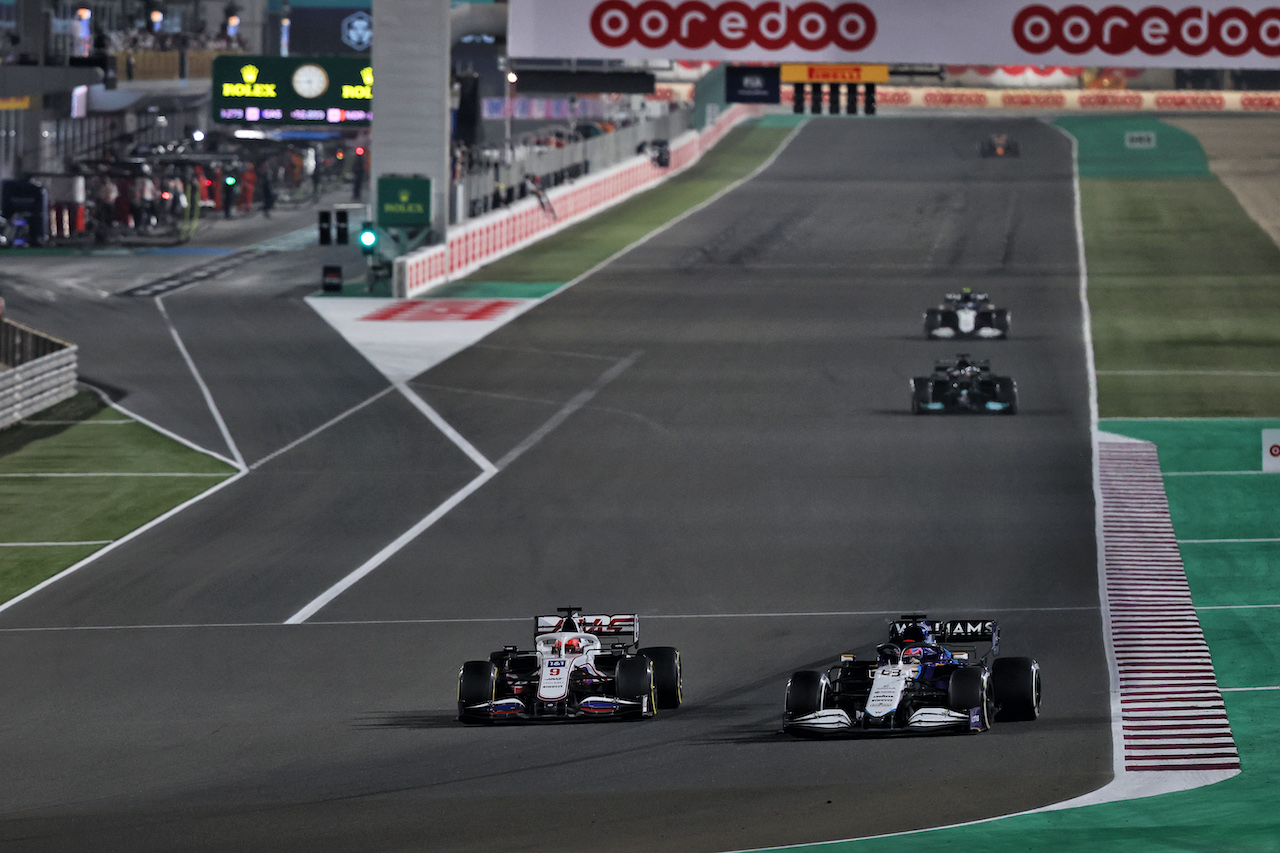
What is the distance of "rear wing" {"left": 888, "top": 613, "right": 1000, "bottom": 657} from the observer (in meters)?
17.5

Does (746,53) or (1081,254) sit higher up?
(746,53)

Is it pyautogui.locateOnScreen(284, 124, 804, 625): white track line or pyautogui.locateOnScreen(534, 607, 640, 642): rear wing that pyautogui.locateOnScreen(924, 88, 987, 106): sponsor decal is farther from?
pyautogui.locateOnScreen(534, 607, 640, 642): rear wing

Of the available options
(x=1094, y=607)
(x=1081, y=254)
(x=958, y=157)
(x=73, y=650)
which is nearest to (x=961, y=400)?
(x=1094, y=607)

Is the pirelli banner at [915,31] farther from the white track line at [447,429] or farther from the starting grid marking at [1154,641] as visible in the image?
the starting grid marking at [1154,641]

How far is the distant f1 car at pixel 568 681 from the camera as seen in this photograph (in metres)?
17.2

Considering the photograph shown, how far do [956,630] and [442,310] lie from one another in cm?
3174

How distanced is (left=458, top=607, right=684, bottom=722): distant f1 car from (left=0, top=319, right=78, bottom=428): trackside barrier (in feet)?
64.2

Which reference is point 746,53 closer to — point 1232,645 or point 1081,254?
point 1232,645

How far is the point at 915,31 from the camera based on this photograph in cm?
3139

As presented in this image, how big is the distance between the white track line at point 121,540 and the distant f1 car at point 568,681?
7901mm

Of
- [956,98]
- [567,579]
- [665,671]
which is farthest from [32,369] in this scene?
[956,98]

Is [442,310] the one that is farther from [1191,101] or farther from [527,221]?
[1191,101]

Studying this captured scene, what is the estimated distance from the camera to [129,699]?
61.1 ft

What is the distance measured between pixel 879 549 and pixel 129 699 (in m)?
9.90
